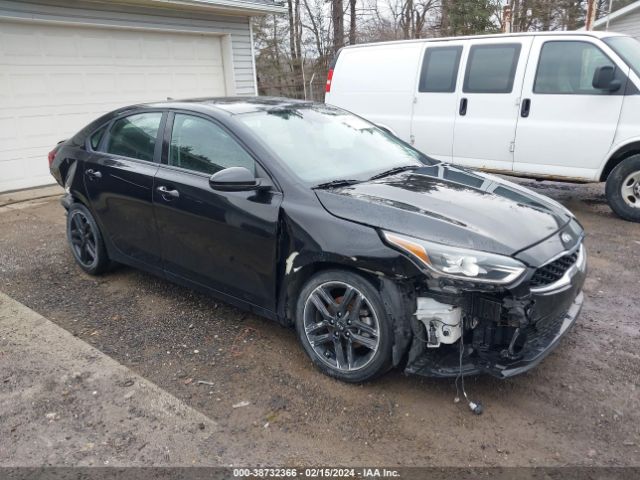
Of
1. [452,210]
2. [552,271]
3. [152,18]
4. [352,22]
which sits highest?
[352,22]

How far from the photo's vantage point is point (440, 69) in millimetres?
6977

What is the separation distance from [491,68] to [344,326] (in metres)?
5.01

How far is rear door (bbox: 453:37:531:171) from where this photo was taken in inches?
252

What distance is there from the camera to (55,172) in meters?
5.08

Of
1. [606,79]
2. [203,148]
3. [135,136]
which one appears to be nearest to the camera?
[203,148]

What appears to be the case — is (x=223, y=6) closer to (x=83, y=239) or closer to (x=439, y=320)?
(x=83, y=239)

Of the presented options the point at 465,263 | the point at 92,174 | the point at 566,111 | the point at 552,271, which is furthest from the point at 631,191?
the point at 92,174

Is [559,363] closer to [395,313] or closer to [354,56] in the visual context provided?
[395,313]

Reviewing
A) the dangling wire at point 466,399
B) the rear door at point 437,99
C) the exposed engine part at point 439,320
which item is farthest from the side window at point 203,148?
the rear door at point 437,99

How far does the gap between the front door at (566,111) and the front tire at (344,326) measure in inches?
174

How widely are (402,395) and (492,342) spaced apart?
0.61 m

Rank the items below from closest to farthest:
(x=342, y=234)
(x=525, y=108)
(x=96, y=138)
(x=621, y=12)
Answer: (x=342, y=234) < (x=96, y=138) < (x=525, y=108) < (x=621, y=12)

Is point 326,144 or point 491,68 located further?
point 491,68

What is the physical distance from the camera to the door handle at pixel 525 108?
247 inches
